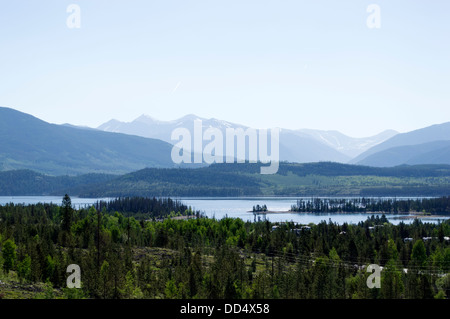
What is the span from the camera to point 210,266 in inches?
4651

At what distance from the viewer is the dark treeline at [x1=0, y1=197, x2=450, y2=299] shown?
284ft

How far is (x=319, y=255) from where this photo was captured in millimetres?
139125

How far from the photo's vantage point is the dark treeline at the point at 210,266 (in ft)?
284

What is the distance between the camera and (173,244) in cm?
15075
